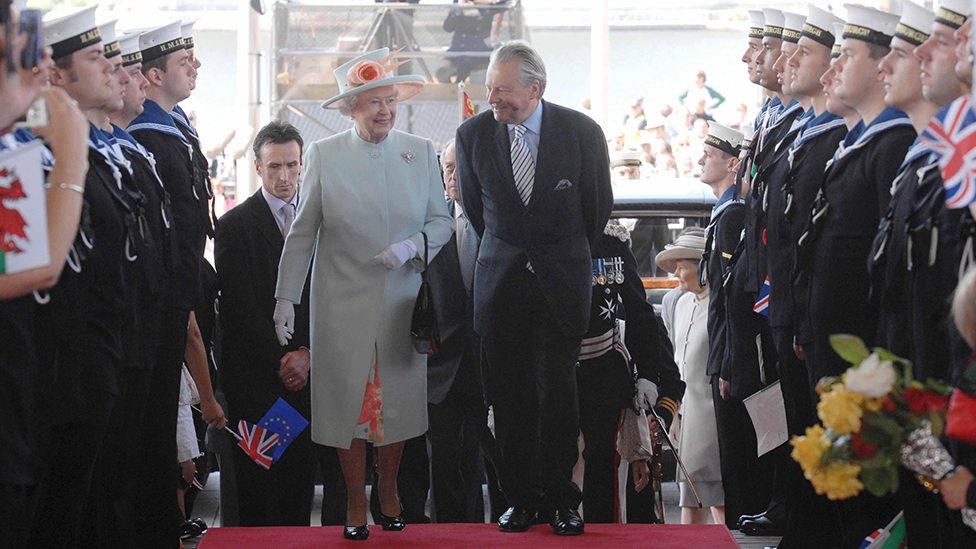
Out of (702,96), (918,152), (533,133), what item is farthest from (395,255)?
(702,96)

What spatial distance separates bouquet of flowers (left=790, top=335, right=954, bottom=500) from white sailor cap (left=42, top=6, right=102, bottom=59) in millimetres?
2339

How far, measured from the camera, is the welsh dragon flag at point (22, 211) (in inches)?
99.1

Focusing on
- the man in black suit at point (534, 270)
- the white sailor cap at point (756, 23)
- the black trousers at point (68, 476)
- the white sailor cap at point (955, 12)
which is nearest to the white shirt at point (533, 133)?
the man in black suit at point (534, 270)

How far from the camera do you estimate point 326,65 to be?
10812 millimetres

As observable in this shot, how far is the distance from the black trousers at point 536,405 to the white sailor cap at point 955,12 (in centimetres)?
170

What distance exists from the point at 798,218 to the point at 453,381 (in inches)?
70.5

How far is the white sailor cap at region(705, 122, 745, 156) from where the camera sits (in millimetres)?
5656

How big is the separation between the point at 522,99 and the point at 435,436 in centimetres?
166

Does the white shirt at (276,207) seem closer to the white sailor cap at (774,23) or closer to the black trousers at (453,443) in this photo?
the black trousers at (453,443)

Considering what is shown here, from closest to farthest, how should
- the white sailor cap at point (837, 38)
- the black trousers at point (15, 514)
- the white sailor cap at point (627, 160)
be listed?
the black trousers at point (15, 514)
the white sailor cap at point (837, 38)
the white sailor cap at point (627, 160)

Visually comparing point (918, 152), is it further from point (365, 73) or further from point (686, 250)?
point (686, 250)

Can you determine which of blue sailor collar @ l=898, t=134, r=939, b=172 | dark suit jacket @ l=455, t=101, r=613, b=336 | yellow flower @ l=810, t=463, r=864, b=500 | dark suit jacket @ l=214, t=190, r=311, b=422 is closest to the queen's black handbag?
dark suit jacket @ l=455, t=101, r=613, b=336

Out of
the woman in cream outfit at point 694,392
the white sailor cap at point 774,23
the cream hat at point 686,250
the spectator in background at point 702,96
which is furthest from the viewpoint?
the spectator in background at point 702,96

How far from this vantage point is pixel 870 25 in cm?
374
